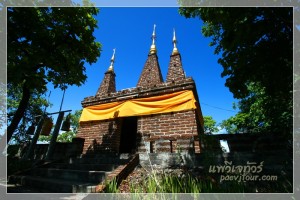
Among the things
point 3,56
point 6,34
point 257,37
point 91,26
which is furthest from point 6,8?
point 257,37

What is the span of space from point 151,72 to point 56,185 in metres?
8.67

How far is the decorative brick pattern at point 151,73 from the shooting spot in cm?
1127

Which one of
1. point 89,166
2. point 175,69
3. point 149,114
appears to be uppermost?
point 175,69

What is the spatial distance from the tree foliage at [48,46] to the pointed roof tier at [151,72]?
173 inches

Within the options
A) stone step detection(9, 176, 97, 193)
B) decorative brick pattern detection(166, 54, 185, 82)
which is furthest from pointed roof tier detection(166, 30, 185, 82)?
stone step detection(9, 176, 97, 193)

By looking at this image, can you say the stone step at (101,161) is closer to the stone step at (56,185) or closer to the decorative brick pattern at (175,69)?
the stone step at (56,185)

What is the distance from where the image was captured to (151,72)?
11719 mm

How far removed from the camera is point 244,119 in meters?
16.3

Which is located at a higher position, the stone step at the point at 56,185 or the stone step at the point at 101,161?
the stone step at the point at 101,161

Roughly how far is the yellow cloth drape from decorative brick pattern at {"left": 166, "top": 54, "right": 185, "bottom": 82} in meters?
1.93

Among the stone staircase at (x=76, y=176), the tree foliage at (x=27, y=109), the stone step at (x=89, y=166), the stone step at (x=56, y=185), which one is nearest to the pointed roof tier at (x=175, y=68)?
the stone staircase at (x=76, y=176)

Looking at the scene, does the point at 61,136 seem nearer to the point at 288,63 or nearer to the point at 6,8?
the point at 6,8

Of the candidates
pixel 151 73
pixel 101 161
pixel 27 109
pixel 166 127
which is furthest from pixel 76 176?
pixel 27 109

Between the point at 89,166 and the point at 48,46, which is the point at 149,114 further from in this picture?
the point at 48,46
